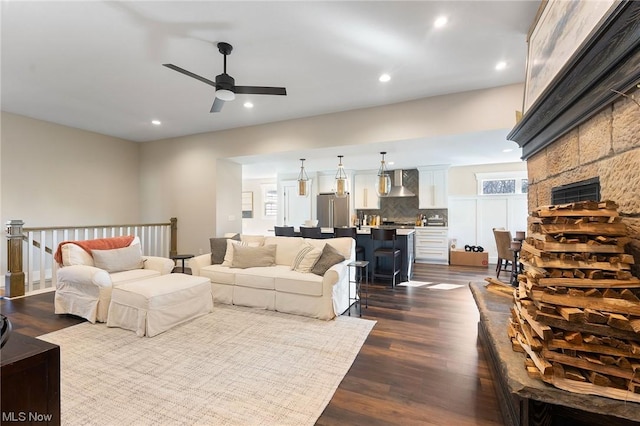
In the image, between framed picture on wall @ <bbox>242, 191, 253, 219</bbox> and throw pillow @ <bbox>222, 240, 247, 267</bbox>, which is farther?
framed picture on wall @ <bbox>242, 191, 253, 219</bbox>

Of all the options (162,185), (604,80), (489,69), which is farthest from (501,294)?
(162,185)

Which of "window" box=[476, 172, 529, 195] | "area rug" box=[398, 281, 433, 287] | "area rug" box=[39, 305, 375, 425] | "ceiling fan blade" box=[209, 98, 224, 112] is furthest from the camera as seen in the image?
"window" box=[476, 172, 529, 195]

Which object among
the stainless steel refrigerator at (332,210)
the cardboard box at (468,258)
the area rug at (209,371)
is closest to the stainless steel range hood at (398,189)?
the stainless steel refrigerator at (332,210)

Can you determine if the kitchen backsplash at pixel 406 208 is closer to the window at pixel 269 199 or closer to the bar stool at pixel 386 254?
Result: the bar stool at pixel 386 254

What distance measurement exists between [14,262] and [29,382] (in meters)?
4.60

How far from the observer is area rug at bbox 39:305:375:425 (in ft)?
5.71

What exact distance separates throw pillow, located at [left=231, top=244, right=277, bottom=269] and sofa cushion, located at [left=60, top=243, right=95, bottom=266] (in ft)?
5.76

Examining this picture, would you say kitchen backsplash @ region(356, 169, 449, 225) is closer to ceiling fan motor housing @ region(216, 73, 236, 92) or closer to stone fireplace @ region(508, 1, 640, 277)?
stone fireplace @ region(508, 1, 640, 277)

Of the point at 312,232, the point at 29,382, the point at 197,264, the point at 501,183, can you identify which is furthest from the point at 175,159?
the point at 501,183

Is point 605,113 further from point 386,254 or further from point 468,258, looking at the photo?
point 468,258

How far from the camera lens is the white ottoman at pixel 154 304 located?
280cm

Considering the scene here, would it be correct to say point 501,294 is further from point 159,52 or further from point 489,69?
point 159,52

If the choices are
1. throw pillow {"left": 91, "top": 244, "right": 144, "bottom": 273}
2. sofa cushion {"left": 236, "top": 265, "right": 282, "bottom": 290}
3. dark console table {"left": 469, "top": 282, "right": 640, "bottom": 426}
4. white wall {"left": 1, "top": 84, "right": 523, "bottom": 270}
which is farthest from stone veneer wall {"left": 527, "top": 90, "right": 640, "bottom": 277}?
throw pillow {"left": 91, "top": 244, "right": 144, "bottom": 273}

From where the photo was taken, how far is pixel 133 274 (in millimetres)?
3602
